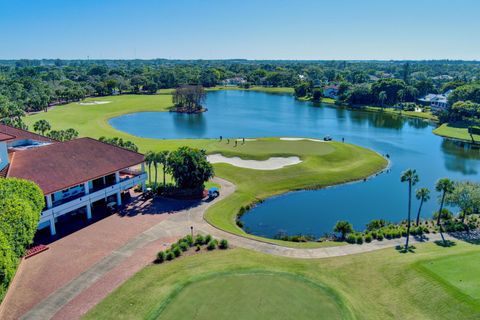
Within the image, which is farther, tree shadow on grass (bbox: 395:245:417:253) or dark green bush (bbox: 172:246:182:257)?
tree shadow on grass (bbox: 395:245:417:253)

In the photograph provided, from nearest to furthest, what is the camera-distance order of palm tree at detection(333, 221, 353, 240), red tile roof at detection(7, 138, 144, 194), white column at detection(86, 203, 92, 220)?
red tile roof at detection(7, 138, 144, 194), palm tree at detection(333, 221, 353, 240), white column at detection(86, 203, 92, 220)

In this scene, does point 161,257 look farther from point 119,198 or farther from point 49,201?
point 119,198

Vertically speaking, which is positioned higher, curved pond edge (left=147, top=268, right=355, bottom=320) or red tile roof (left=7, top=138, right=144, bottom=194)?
red tile roof (left=7, top=138, right=144, bottom=194)

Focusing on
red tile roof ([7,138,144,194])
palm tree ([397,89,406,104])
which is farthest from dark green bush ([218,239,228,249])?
palm tree ([397,89,406,104])

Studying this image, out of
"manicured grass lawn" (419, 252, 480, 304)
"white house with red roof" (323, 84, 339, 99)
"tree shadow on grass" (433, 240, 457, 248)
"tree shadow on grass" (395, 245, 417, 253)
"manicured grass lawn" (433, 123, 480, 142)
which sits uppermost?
"white house with red roof" (323, 84, 339, 99)

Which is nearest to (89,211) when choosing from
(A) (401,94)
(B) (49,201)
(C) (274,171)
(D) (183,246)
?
(B) (49,201)

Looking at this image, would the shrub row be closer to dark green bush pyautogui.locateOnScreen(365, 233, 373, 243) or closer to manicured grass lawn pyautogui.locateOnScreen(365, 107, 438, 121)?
dark green bush pyautogui.locateOnScreen(365, 233, 373, 243)

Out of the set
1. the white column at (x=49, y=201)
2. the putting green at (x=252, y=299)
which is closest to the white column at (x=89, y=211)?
the white column at (x=49, y=201)
